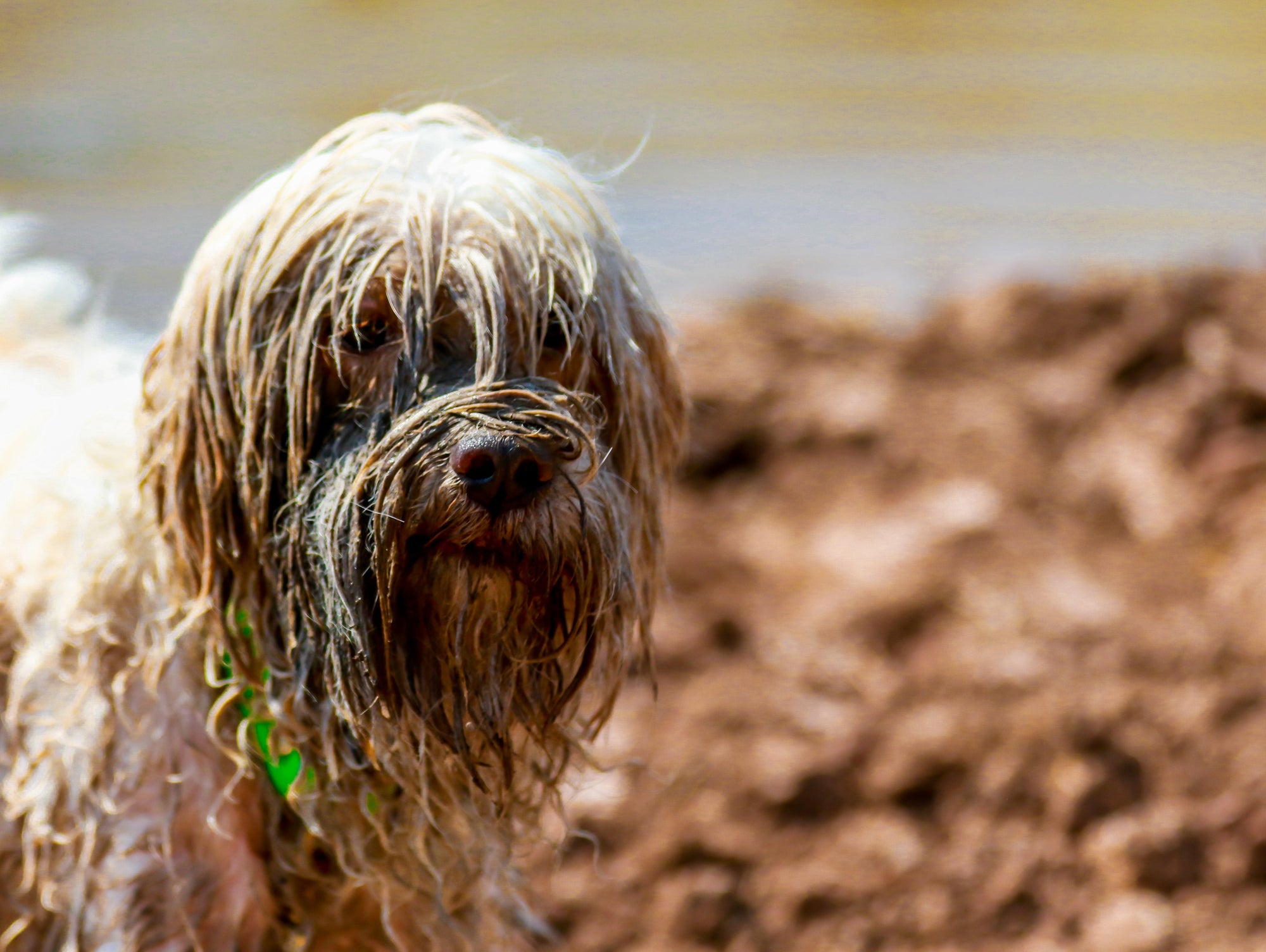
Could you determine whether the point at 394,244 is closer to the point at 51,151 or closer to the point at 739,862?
the point at 739,862

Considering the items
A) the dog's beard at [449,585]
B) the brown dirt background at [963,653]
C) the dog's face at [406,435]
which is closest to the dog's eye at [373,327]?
the dog's face at [406,435]

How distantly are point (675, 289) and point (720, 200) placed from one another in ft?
3.78

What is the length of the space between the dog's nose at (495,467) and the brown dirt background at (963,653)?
1081mm

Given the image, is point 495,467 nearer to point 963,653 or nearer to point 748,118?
point 963,653

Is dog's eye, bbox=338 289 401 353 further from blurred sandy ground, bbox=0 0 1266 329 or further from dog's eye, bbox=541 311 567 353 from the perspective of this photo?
blurred sandy ground, bbox=0 0 1266 329

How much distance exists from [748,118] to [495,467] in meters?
6.19

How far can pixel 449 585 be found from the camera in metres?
1.92

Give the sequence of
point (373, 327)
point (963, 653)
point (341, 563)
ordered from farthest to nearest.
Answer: point (963, 653)
point (373, 327)
point (341, 563)

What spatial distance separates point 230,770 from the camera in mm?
2188

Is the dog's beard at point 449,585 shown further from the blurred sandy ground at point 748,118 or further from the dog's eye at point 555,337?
the blurred sandy ground at point 748,118

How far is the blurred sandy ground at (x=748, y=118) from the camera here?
6109mm

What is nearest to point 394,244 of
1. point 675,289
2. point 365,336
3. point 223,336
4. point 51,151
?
point 365,336

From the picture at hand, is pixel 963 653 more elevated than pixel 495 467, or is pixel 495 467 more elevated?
pixel 495 467

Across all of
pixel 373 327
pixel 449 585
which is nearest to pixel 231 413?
pixel 373 327
